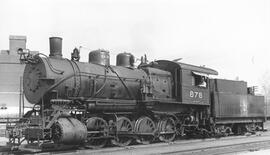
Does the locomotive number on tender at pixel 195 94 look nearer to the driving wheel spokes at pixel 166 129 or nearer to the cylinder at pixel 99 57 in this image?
the driving wheel spokes at pixel 166 129

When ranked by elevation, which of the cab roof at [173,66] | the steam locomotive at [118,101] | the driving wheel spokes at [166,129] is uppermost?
the cab roof at [173,66]

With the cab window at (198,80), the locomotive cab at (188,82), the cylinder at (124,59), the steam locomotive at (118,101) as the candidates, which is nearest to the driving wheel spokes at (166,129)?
the steam locomotive at (118,101)

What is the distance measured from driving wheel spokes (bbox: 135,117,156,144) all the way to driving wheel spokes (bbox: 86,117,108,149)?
1633mm

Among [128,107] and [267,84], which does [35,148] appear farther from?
[267,84]

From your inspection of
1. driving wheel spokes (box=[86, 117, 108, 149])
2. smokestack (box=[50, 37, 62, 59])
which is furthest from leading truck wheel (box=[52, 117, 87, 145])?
smokestack (box=[50, 37, 62, 59])

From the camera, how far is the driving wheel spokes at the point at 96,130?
12.4 meters

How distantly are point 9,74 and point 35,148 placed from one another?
111 feet

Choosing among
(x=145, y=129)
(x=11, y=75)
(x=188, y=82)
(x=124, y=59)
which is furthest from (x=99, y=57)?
(x=11, y=75)

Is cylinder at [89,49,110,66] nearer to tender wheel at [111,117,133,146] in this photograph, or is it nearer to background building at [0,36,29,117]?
tender wheel at [111,117,133,146]

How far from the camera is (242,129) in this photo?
20.2 m

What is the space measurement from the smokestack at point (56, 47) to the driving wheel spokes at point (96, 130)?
263cm

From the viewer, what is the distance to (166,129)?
15.4 meters

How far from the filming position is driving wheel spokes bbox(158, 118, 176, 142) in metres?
15.2

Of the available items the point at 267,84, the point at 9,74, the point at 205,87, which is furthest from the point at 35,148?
the point at 267,84
